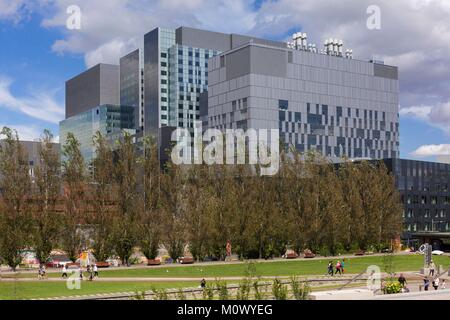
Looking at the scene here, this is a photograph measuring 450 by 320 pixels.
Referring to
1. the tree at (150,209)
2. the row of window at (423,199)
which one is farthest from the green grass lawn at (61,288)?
the row of window at (423,199)

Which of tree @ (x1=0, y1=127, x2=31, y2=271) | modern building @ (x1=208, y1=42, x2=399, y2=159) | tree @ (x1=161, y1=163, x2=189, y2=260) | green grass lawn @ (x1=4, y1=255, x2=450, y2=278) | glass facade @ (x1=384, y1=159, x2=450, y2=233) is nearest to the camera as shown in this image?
green grass lawn @ (x1=4, y1=255, x2=450, y2=278)

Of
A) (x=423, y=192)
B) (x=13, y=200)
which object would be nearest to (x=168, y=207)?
(x=13, y=200)

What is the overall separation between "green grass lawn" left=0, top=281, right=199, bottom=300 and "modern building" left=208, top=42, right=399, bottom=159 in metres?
105

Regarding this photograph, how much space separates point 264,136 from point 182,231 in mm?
82219

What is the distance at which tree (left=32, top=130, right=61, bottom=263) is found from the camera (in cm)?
6261

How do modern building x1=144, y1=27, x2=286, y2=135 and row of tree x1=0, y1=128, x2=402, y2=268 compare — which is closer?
row of tree x1=0, y1=128, x2=402, y2=268

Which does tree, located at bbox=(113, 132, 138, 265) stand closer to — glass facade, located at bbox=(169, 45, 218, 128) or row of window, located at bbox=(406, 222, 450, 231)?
row of window, located at bbox=(406, 222, 450, 231)

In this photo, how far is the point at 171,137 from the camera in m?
169

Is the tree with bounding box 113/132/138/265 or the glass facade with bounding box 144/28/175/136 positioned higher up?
the glass facade with bounding box 144/28/175/136

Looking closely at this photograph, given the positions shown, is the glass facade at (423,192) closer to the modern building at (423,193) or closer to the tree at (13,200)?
the modern building at (423,193)

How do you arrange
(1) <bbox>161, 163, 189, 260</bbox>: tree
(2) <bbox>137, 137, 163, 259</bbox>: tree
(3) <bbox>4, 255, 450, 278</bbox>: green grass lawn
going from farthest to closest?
(1) <bbox>161, 163, 189, 260</bbox>: tree, (2) <bbox>137, 137, 163, 259</bbox>: tree, (3) <bbox>4, 255, 450, 278</bbox>: green grass lawn

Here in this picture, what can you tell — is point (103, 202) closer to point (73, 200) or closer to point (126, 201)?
point (126, 201)

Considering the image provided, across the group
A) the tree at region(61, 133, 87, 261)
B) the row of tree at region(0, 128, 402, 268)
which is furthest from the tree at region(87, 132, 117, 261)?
the tree at region(61, 133, 87, 261)

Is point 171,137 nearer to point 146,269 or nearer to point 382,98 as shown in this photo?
point 382,98
